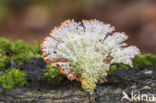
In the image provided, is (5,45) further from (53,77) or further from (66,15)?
(66,15)

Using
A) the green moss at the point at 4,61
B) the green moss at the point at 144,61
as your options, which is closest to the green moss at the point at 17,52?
the green moss at the point at 4,61

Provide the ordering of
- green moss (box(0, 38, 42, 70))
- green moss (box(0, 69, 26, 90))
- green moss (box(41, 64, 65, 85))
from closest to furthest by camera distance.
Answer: green moss (box(0, 69, 26, 90)) → green moss (box(41, 64, 65, 85)) → green moss (box(0, 38, 42, 70))

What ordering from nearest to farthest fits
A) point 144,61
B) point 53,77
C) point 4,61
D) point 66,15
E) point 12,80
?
point 12,80, point 53,77, point 4,61, point 144,61, point 66,15

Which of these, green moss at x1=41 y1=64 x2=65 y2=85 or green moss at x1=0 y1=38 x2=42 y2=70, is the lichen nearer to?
green moss at x1=41 y1=64 x2=65 y2=85

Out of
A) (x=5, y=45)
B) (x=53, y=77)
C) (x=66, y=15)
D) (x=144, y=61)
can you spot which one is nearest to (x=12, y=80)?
(x=53, y=77)

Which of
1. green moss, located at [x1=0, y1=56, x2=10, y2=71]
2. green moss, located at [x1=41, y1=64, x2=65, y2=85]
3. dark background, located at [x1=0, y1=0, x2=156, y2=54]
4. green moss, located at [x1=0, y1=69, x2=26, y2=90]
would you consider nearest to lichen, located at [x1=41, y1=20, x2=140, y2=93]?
green moss, located at [x1=41, y1=64, x2=65, y2=85]
